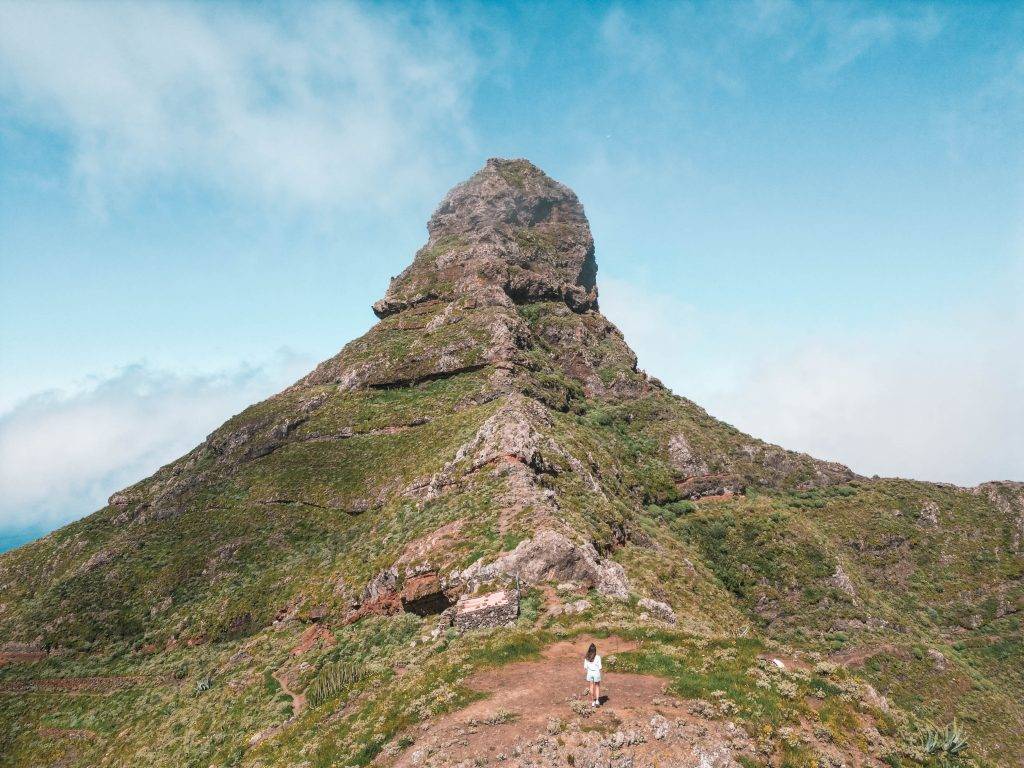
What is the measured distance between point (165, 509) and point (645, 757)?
68967 millimetres

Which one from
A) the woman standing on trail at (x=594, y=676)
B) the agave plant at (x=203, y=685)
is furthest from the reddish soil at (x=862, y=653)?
the agave plant at (x=203, y=685)

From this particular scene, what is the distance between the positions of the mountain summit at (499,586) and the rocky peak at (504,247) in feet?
4.92

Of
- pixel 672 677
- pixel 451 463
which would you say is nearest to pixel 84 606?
pixel 451 463

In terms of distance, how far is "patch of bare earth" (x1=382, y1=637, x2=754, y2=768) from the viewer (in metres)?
14.5

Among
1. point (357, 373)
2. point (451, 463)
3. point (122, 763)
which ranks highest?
point (357, 373)

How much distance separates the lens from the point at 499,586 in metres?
29.5

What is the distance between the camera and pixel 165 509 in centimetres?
6353

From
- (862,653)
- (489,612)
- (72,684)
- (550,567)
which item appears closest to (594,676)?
(489,612)

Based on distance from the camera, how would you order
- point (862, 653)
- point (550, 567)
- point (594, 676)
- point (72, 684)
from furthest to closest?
point (862, 653)
point (72, 684)
point (550, 567)
point (594, 676)

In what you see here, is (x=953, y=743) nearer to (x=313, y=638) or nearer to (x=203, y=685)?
(x=313, y=638)

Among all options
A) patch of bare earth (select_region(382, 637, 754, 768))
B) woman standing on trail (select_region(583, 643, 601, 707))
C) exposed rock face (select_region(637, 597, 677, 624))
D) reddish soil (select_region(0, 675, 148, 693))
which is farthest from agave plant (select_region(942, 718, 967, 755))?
reddish soil (select_region(0, 675, 148, 693))

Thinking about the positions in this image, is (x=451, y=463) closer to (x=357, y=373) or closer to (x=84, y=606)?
(x=357, y=373)

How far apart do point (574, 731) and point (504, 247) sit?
4140 inches

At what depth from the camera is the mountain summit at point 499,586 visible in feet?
57.8
